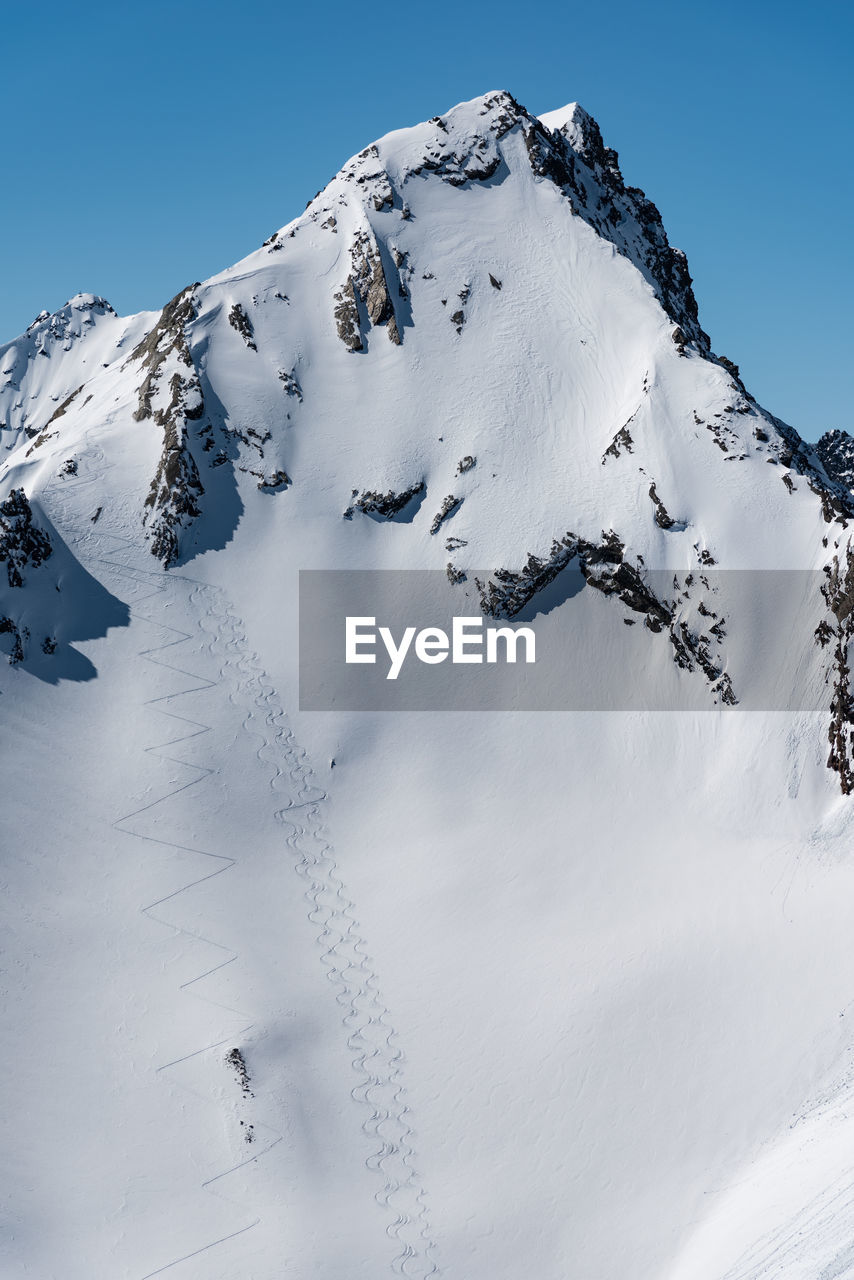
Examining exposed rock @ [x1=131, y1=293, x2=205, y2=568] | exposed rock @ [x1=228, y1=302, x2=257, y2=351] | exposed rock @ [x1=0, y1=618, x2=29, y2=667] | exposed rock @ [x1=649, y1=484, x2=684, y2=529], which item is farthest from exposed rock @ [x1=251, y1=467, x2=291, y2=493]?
exposed rock @ [x1=649, y1=484, x2=684, y2=529]

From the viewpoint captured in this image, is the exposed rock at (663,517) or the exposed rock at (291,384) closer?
the exposed rock at (663,517)

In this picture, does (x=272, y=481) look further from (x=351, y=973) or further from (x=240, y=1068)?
(x=240, y=1068)

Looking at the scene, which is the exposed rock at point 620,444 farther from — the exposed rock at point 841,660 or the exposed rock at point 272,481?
the exposed rock at point 272,481

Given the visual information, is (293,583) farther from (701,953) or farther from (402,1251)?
(402,1251)

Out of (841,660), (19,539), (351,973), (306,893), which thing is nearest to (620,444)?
(841,660)

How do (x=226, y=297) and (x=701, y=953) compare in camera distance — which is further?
(x=226, y=297)

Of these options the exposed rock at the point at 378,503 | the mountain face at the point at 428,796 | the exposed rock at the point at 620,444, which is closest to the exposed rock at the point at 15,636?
the mountain face at the point at 428,796

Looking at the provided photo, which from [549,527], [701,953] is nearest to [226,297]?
[549,527]
